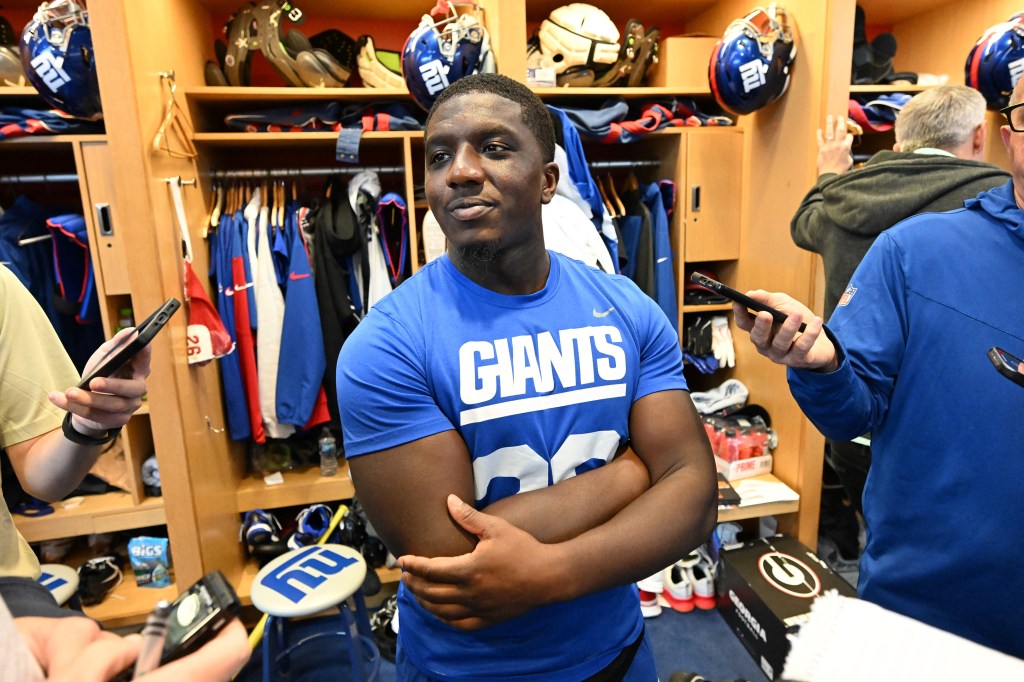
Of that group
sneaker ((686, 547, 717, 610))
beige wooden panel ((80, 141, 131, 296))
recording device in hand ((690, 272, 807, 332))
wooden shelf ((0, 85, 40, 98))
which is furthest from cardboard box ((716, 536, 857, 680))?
wooden shelf ((0, 85, 40, 98))

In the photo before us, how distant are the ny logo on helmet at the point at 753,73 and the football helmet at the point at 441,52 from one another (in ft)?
3.18

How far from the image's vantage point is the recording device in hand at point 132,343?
78cm

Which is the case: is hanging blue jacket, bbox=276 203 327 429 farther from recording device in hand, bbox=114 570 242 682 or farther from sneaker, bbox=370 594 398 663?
recording device in hand, bbox=114 570 242 682

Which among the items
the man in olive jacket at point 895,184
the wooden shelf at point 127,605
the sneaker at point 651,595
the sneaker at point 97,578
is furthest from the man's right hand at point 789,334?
the sneaker at point 97,578

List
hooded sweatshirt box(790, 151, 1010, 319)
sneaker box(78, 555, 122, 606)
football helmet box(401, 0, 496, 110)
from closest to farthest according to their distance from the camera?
1. hooded sweatshirt box(790, 151, 1010, 319)
2. football helmet box(401, 0, 496, 110)
3. sneaker box(78, 555, 122, 606)

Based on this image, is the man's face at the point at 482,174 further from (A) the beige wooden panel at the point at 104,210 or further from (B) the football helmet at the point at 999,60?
(B) the football helmet at the point at 999,60

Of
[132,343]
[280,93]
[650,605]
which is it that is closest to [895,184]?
[650,605]

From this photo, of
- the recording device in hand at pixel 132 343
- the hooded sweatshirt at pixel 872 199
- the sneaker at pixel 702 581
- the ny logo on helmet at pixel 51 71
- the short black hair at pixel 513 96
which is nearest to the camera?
the recording device in hand at pixel 132 343

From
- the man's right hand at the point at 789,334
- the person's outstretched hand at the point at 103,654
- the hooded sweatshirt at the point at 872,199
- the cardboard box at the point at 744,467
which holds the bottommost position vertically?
the cardboard box at the point at 744,467

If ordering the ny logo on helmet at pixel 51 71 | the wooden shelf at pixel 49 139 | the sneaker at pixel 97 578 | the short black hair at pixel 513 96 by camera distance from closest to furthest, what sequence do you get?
the short black hair at pixel 513 96, the ny logo on helmet at pixel 51 71, the wooden shelf at pixel 49 139, the sneaker at pixel 97 578

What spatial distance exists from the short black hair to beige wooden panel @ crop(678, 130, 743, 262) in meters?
1.80

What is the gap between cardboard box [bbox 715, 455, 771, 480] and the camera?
264 centimetres

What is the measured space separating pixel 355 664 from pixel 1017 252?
202cm

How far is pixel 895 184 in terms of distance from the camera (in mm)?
1764
